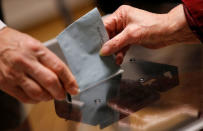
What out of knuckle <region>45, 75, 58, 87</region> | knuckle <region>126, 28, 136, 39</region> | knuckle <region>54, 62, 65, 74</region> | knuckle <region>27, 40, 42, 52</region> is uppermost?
knuckle <region>27, 40, 42, 52</region>

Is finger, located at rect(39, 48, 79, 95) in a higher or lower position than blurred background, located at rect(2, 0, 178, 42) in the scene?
higher

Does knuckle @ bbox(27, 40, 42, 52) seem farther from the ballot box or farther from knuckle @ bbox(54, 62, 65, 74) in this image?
the ballot box

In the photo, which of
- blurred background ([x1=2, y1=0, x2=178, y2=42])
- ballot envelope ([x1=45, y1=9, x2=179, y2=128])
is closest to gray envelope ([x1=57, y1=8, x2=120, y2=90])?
ballot envelope ([x1=45, y1=9, x2=179, y2=128])

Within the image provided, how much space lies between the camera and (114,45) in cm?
59

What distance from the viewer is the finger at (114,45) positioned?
0.58m

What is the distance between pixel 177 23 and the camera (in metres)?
0.64

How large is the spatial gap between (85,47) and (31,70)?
0.14 meters

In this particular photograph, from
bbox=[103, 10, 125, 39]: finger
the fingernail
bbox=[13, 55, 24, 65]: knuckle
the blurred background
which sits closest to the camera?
bbox=[13, 55, 24, 65]: knuckle

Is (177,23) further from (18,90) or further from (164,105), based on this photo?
(18,90)

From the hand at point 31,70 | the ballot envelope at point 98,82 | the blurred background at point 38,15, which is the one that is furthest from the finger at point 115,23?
the blurred background at point 38,15

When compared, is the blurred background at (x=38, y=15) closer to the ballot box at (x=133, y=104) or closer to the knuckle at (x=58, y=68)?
the ballot box at (x=133, y=104)

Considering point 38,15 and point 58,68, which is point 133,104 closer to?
point 58,68

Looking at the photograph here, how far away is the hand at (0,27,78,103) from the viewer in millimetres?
458

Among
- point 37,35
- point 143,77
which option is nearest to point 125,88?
point 143,77
